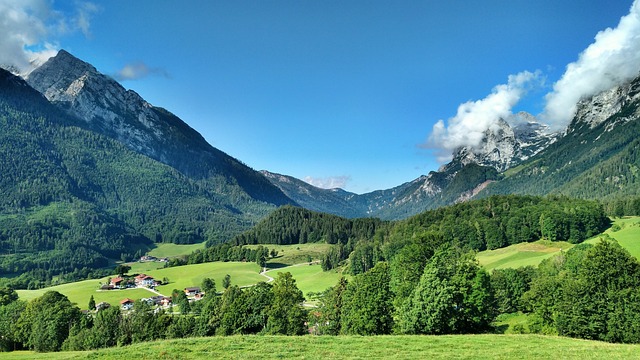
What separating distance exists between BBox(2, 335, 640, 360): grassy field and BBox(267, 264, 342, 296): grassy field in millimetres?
100248

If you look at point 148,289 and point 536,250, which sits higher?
point 536,250

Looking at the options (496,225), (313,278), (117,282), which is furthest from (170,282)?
(496,225)

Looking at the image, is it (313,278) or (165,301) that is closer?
(165,301)

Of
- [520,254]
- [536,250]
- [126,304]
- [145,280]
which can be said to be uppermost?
[536,250]

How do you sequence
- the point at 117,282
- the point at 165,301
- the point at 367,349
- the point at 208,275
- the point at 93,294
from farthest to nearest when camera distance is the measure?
the point at 208,275 → the point at 117,282 → the point at 93,294 → the point at 165,301 → the point at 367,349

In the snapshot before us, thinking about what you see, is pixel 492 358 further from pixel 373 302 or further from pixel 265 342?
pixel 373 302

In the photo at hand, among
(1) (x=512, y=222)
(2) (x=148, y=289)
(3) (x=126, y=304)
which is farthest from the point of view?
(2) (x=148, y=289)

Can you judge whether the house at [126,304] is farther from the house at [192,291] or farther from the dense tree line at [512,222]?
the dense tree line at [512,222]

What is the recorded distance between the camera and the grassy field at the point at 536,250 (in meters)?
98.8

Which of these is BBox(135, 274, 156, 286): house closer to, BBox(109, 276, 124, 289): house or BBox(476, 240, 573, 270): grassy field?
BBox(109, 276, 124, 289): house

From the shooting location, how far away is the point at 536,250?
118m

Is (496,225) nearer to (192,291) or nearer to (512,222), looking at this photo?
(512,222)

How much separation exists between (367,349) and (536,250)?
358 ft

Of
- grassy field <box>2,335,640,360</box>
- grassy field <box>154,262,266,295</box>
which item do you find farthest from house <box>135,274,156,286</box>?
grassy field <box>2,335,640,360</box>
